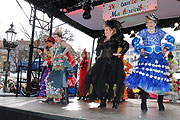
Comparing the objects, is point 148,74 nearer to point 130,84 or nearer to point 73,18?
point 130,84

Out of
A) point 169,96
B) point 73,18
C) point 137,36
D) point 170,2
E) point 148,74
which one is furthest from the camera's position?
point 73,18

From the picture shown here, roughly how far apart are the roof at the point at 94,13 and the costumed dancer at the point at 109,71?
4018 millimetres

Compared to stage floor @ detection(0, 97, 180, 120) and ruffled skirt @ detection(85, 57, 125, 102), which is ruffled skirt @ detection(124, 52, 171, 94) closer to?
ruffled skirt @ detection(85, 57, 125, 102)

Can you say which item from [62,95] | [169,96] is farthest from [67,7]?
[169,96]

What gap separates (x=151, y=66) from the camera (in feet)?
9.29

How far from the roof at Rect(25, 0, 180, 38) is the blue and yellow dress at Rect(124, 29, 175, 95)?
395 centimetres

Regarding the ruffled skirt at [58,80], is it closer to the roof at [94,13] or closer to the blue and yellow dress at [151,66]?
the blue and yellow dress at [151,66]

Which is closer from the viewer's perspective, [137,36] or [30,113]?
[30,113]

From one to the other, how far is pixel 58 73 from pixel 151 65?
6.74 feet

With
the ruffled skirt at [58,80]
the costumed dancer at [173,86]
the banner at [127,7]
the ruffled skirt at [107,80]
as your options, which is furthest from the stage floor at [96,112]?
the banner at [127,7]

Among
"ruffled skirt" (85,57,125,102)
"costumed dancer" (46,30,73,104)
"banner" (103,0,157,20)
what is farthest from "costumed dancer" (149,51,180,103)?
"costumed dancer" (46,30,73,104)

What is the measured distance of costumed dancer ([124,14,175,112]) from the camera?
276cm

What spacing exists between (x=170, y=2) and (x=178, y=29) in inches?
62.9

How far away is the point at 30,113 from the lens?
2.53m
